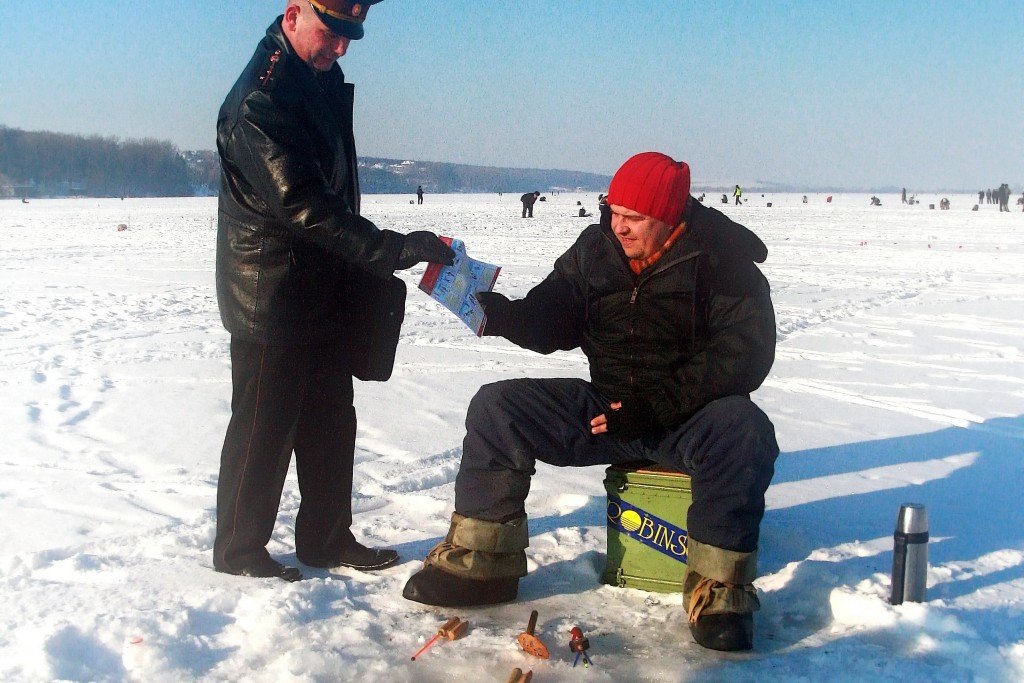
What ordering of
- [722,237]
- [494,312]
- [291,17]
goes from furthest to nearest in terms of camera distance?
[494,312]
[722,237]
[291,17]

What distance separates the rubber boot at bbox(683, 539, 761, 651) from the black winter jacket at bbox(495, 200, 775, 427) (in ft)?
1.59

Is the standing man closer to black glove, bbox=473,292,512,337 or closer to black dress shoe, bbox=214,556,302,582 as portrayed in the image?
black dress shoe, bbox=214,556,302,582

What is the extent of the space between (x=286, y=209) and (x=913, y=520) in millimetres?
2190

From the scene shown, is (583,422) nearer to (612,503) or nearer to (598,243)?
(612,503)

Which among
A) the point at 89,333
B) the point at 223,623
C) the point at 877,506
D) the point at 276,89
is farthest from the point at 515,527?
the point at 89,333

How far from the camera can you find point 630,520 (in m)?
3.25

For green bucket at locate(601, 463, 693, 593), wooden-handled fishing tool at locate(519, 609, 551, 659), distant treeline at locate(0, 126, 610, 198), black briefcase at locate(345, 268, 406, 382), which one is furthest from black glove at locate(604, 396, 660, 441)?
distant treeline at locate(0, 126, 610, 198)

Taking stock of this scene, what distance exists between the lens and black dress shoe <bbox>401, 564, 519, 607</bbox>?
3.08 metres

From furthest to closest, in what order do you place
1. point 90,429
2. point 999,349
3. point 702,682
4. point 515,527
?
1. point 999,349
2. point 90,429
3. point 515,527
4. point 702,682

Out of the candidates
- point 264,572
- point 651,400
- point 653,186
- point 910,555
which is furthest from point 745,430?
point 264,572

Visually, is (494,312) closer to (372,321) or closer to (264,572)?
(372,321)

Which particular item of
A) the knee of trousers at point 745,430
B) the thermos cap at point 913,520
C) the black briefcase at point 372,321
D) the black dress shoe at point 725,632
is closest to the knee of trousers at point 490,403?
the black briefcase at point 372,321

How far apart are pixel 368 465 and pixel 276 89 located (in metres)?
2.29

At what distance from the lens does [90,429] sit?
5.27 m
